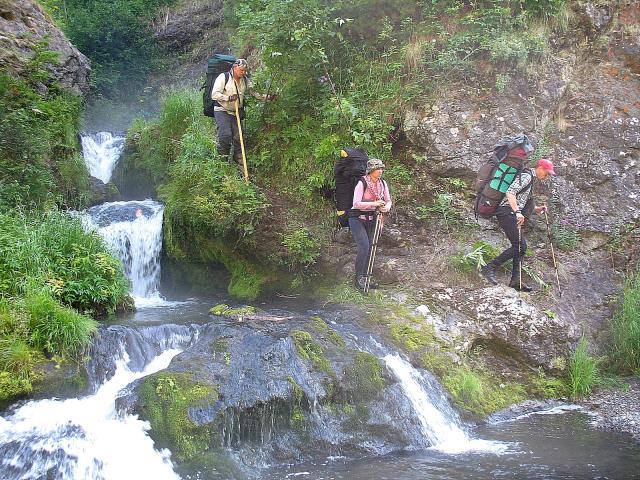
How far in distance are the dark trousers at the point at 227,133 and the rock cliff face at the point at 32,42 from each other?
458 cm

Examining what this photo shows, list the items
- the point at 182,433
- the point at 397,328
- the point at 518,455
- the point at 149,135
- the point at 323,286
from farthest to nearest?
1. the point at 149,135
2. the point at 323,286
3. the point at 397,328
4. the point at 518,455
5. the point at 182,433

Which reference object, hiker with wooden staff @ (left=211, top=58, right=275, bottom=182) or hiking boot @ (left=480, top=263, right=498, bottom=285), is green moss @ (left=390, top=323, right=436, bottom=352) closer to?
hiking boot @ (left=480, top=263, right=498, bottom=285)

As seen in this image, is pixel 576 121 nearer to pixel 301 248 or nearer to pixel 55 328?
pixel 301 248

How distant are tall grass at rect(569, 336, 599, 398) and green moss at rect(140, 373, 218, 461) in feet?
16.3

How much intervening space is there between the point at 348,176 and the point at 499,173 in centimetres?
225

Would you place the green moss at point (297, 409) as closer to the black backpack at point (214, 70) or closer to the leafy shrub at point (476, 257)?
the leafy shrub at point (476, 257)

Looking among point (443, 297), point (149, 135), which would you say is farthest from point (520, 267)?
point (149, 135)

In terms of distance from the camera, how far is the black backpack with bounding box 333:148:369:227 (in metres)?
8.96

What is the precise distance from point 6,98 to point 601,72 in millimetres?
11199

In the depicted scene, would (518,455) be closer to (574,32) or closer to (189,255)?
(189,255)

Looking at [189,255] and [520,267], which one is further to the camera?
[189,255]

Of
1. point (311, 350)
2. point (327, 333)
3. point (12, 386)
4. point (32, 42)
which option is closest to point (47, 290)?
point (12, 386)

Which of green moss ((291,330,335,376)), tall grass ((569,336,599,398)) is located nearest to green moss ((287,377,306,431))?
green moss ((291,330,335,376))

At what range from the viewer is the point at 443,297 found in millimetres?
8891
